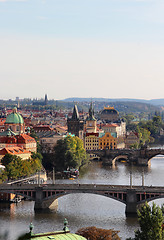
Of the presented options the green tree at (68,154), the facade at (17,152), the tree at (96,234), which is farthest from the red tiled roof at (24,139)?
the tree at (96,234)

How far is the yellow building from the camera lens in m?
154

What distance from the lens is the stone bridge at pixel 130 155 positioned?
131375 millimetres

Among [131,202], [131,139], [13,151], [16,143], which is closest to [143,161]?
[16,143]

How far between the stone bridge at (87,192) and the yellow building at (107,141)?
7906 centimetres

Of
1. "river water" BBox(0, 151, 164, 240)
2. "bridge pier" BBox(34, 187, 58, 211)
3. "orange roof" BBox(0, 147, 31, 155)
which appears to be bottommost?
"river water" BBox(0, 151, 164, 240)

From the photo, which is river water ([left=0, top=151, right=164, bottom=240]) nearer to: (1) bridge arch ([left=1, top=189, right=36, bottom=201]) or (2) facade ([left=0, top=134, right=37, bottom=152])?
(1) bridge arch ([left=1, top=189, right=36, bottom=201])

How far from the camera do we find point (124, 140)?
16750cm

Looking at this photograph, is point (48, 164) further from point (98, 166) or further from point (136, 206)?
point (136, 206)

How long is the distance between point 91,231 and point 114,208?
25187 millimetres

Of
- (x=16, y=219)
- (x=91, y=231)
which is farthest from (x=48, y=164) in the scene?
(x=91, y=231)

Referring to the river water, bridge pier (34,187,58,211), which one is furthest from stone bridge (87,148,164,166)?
bridge pier (34,187,58,211)

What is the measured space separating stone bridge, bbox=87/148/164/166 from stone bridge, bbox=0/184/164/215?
57.6 metres

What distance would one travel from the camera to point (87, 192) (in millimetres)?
71438

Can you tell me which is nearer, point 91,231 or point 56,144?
point 91,231
